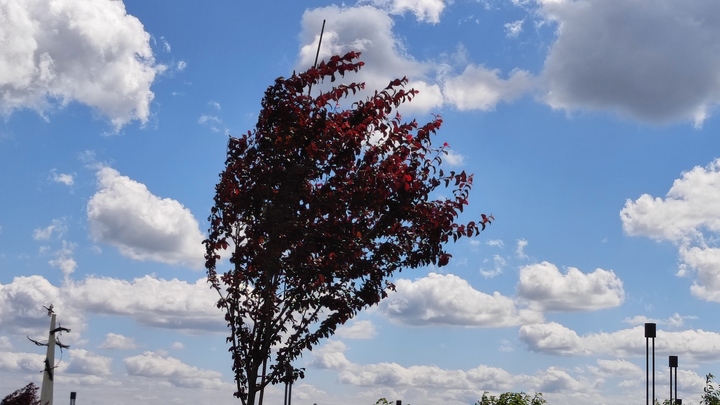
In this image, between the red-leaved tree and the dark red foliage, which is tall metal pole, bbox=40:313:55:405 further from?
the red-leaved tree

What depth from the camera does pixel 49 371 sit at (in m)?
29.9

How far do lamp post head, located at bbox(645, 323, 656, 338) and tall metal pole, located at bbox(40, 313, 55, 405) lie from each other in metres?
21.1

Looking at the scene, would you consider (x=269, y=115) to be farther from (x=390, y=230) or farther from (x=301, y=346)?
(x=301, y=346)

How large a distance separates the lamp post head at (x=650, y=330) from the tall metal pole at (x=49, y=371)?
21.1 m

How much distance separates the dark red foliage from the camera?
30656 mm

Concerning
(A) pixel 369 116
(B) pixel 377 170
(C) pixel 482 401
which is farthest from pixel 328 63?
(C) pixel 482 401

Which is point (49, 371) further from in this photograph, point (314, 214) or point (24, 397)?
point (314, 214)

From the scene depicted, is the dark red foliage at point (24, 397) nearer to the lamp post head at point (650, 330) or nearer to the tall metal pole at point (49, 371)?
the tall metal pole at point (49, 371)

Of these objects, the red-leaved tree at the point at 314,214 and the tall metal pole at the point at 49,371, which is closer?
the red-leaved tree at the point at 314,214

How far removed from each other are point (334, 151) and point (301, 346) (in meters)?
3.17

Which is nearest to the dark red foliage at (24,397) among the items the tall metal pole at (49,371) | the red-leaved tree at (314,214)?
the tall metal pole at (49,371)

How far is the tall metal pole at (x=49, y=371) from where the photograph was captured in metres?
29.8

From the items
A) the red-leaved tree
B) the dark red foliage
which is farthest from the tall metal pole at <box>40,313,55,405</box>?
the red-leaved tree

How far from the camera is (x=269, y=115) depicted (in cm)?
1354
